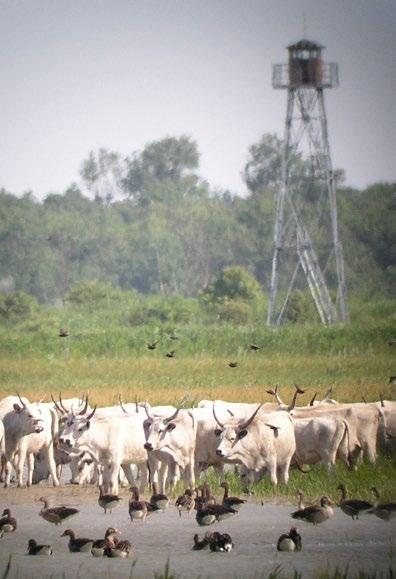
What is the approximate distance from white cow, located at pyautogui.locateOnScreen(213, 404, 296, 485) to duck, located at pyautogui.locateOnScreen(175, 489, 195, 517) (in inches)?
43.2

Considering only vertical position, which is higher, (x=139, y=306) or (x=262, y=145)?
(x=262, y=145)

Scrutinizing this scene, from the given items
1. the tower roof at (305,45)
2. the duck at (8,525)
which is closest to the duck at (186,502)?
the duck at (8,525)

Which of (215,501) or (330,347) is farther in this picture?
(330,347)

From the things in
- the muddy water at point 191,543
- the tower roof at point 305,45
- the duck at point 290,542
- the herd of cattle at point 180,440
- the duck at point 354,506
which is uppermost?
the tower roof at point 305,45

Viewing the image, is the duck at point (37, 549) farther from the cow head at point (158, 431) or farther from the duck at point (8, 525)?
the cow head at point (158, 431)

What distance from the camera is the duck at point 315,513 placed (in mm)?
15680

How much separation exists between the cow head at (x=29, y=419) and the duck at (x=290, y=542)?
4757 mm

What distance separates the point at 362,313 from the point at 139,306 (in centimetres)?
656

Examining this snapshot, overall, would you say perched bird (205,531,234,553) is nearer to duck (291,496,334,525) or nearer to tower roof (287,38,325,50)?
duck (291,496,334,525)

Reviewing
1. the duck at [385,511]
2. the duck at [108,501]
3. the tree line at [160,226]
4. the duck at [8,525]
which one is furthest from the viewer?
the tree line at [160,226]

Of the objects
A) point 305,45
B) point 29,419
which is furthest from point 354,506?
point 305,45

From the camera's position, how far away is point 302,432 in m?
19.1

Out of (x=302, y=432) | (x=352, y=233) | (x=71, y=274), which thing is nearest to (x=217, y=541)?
(x=302, y=432)

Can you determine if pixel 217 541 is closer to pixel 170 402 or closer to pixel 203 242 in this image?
pixel 170 402
